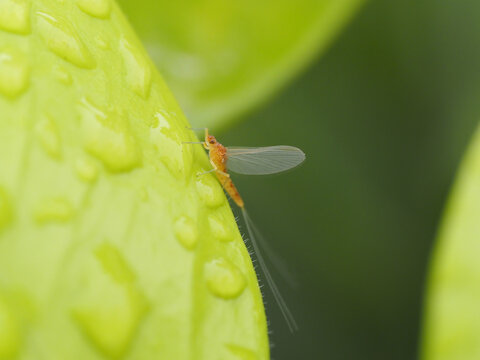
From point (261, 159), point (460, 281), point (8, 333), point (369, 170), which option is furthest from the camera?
point (369, 170)

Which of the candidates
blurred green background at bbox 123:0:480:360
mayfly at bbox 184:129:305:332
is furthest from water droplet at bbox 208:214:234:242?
blurred green background at bbox 123:0:480:360

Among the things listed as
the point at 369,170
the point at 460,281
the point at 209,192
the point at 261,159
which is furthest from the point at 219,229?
the point at 369,170

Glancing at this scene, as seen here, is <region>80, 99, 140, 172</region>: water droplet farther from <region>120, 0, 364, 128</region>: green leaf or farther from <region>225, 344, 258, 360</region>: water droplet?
<region>120, 0, 364, 128</region>: green leaf

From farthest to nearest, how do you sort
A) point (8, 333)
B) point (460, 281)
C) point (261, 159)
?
point (261, 159), point (460, 281), point (8, 333)

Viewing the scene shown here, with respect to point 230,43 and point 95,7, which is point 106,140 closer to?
point 95,7

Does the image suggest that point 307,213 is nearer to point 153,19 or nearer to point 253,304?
point 153,19

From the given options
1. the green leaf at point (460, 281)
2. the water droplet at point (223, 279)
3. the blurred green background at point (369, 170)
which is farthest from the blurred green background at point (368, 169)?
the water droplet at point (223, 279)
